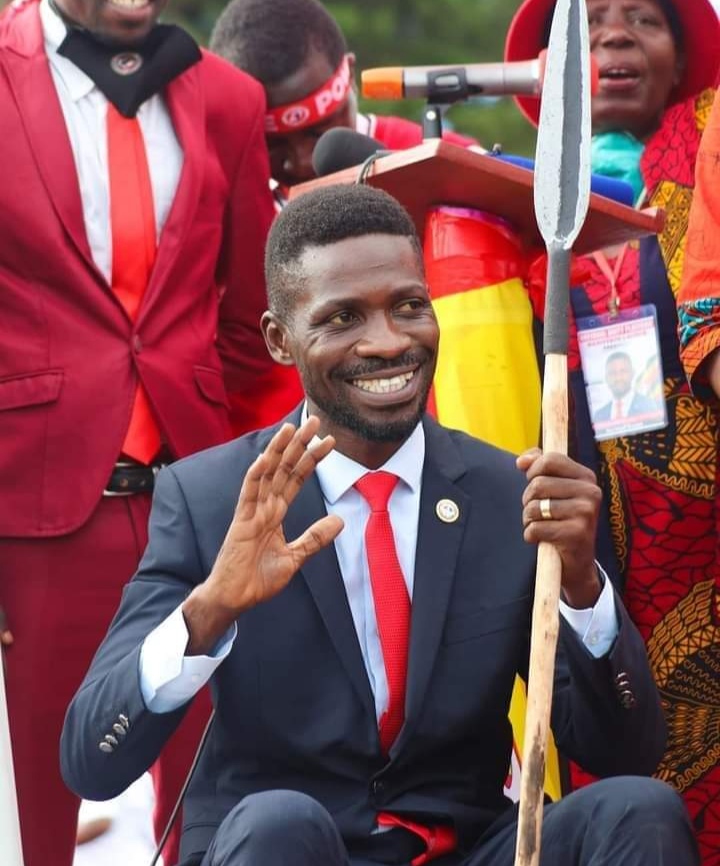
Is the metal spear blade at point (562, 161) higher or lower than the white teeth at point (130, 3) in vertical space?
lower

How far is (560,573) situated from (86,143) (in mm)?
1766

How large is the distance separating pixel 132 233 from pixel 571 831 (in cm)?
186

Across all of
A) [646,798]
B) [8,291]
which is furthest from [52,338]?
[646,798]

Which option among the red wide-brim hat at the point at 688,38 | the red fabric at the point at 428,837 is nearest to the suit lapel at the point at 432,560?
the red fabric at the point at 428,837

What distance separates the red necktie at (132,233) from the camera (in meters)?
4.71

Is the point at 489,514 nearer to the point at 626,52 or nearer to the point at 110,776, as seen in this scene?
the point at 110,776

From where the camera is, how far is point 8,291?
4.63 m

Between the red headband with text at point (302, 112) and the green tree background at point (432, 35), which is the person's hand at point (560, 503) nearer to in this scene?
the red headband with text at point (302, 112)

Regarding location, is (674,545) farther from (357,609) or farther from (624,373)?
(357,609)

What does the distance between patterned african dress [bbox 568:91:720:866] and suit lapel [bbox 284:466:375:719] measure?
106 centimetres

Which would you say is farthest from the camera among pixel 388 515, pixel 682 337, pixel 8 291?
pixel 8 291

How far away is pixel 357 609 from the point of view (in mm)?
3801

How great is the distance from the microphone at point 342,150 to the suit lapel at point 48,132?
56 cm

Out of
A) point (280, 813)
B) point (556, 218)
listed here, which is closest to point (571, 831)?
point (280, 813)
